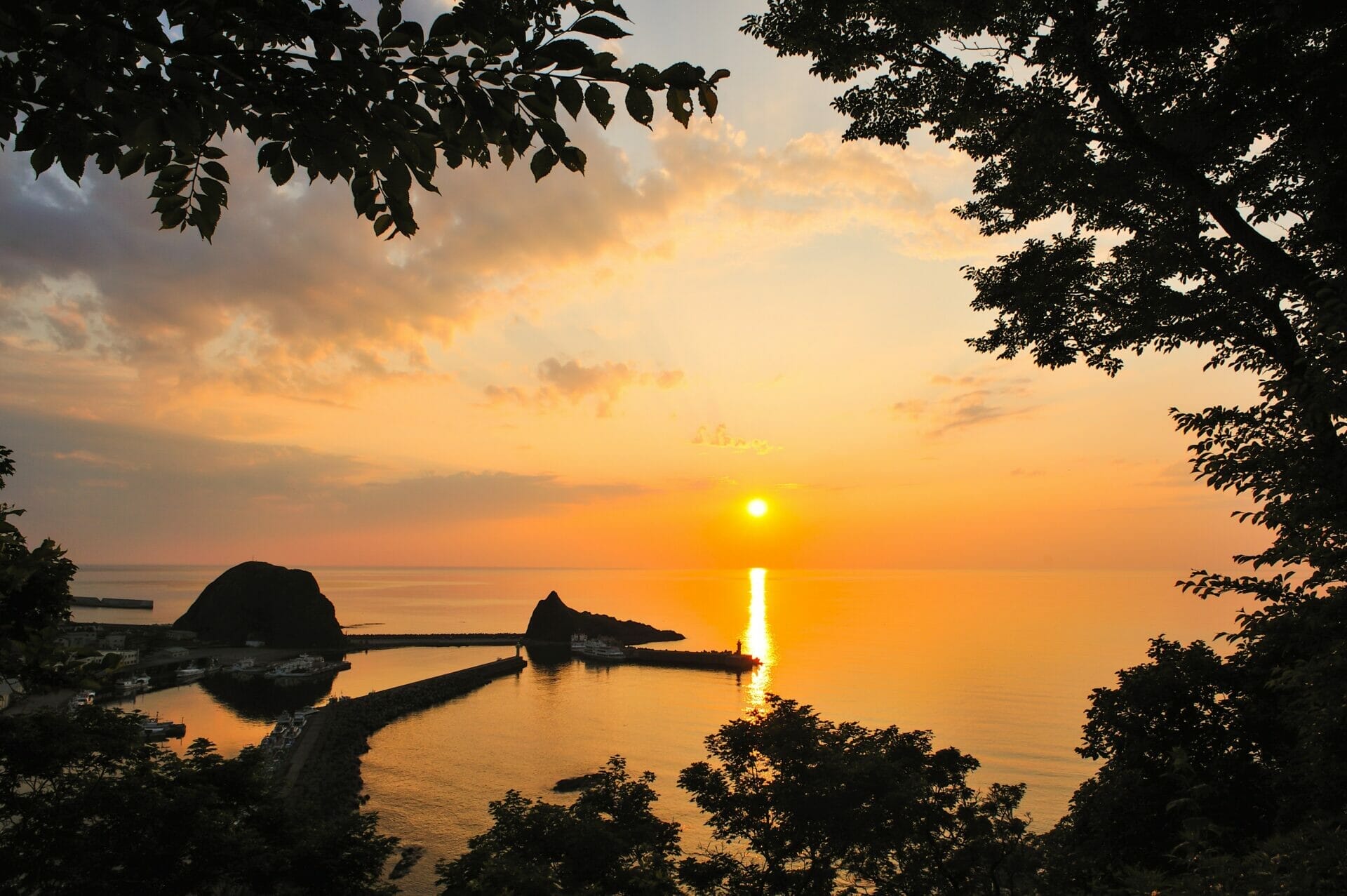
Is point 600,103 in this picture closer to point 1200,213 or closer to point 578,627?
point 1200,213

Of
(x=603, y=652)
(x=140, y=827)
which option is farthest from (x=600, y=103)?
(x=603, y=652)

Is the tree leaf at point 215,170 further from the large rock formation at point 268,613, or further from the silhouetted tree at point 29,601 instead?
the large rock formation at point 268,613

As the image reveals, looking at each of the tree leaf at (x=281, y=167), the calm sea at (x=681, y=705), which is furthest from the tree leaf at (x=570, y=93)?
the calm sea at (x=681, y=705)

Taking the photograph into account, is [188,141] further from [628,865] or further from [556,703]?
[556,703]

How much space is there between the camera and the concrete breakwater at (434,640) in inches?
3900

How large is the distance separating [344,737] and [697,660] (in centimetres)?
4913

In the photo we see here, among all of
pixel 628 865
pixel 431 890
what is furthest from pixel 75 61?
pixel 431 890

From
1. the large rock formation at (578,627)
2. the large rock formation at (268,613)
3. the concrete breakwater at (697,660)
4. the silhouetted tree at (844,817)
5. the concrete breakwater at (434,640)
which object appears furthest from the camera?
the large rock formation at (578,627)

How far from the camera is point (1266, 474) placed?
8469 mm

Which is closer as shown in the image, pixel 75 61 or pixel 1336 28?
pixel 75 61

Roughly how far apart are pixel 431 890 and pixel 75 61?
30.7 metres

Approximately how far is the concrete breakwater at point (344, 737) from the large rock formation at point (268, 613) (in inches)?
1297

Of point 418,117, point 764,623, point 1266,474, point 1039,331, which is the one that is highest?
point 1039,331

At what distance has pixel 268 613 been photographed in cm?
9356
